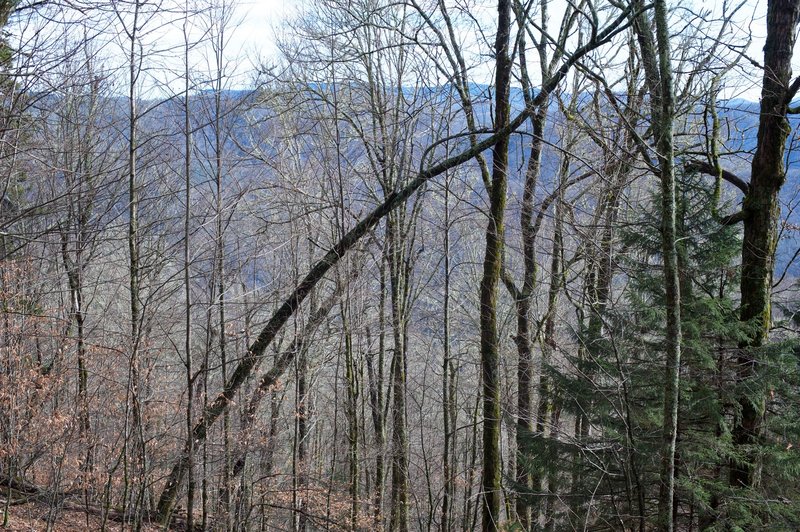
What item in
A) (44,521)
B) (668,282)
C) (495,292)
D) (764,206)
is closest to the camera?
(668,282)

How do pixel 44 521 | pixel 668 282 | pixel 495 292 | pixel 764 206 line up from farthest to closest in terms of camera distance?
pixel 44 521
pixel 495 292
pixel 764 206
pixel 668 282

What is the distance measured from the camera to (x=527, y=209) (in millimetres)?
10070

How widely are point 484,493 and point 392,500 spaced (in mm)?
5218

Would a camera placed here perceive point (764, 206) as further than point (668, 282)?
Yes

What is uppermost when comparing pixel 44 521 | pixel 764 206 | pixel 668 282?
pixel 764 206

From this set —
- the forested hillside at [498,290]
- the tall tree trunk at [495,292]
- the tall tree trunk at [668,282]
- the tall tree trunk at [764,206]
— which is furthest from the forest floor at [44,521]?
the tall tree trunk at [764,206]

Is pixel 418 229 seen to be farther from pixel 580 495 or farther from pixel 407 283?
pixel 580 495

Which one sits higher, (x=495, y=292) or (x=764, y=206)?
(x=764, y=206)

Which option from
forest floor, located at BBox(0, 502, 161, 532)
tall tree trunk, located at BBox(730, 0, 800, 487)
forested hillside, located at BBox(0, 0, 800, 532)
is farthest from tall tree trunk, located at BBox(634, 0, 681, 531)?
forest floor, located at BBox(0, 502, 161, 532)

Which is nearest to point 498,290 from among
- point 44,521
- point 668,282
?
point 668,282

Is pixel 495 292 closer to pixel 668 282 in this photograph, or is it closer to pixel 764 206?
pixel 668 282

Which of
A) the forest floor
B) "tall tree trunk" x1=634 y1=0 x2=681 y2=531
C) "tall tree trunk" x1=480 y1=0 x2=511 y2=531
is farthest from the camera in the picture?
the forest floor

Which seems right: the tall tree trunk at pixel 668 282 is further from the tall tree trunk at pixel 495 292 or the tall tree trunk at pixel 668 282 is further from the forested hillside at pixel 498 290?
the tall tree trunk at pixel 495 292

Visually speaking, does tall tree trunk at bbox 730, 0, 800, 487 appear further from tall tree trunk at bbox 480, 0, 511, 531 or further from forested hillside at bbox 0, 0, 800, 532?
tall tree trunk at bbox 480, 0, 511, 531
